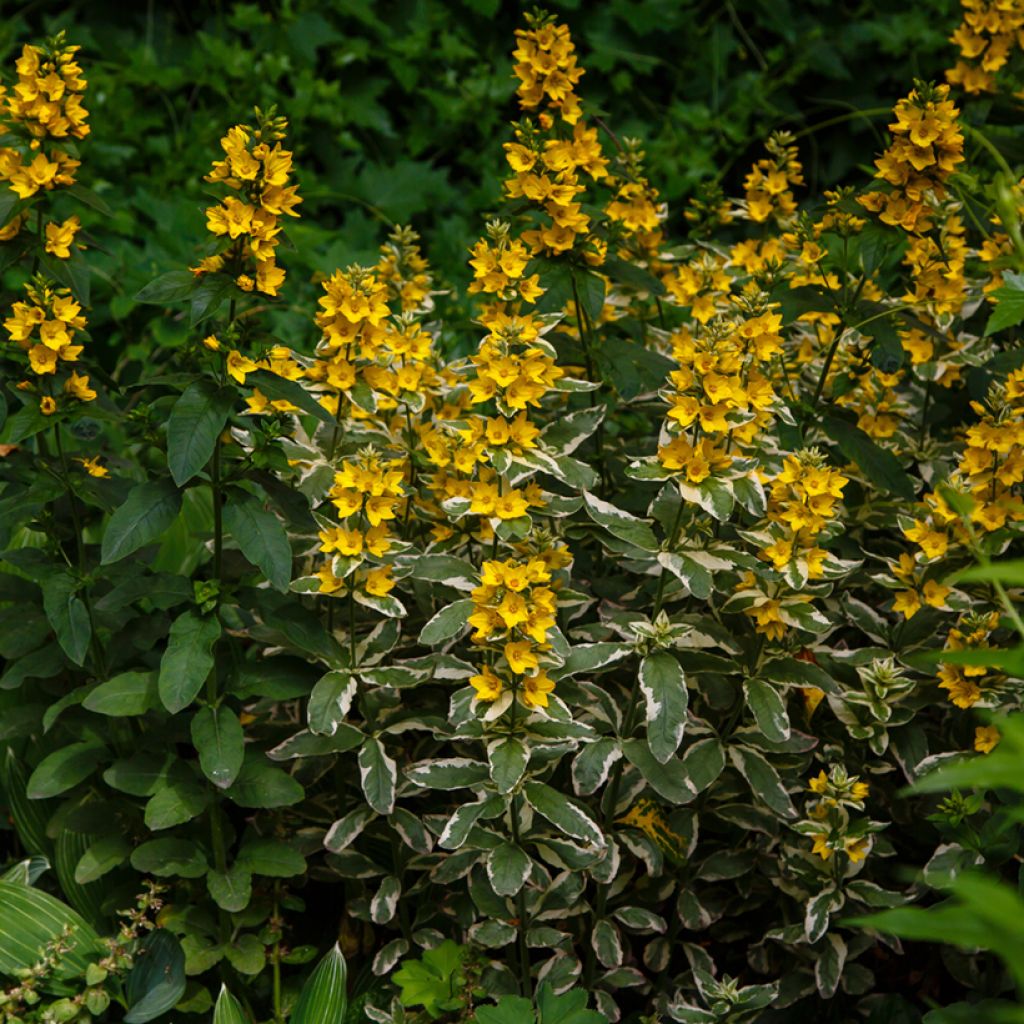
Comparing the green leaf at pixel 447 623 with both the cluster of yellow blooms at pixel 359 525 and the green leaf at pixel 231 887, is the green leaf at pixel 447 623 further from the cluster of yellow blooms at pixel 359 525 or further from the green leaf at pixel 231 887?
the green leaf at pixel 231 887

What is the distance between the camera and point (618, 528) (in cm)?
210

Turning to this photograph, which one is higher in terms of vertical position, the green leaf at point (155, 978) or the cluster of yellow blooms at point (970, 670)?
the cluster of yellow blooms at point (970, 670)

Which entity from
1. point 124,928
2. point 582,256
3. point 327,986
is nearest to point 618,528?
point 582,256

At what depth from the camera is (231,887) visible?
89.1 inches

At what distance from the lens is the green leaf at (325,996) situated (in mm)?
2172

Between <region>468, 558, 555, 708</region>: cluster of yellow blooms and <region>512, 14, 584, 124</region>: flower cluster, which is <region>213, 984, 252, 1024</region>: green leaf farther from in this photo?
<region>512, 14, 584, 124</region>: flower cluster

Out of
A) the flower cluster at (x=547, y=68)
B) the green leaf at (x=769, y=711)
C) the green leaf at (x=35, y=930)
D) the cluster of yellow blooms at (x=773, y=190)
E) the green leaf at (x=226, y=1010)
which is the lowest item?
the green leaf at (x=35, y=930)

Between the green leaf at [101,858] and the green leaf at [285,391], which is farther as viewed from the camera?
the green leaf at [101,858]

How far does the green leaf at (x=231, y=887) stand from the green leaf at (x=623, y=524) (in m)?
0.84

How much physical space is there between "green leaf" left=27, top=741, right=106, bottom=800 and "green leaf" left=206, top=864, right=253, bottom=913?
277mm

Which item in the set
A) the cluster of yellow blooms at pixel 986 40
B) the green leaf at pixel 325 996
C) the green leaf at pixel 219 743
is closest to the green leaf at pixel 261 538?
the green leaf at pixel 219 743

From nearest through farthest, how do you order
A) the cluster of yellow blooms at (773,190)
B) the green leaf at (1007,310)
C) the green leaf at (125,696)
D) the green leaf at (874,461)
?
the green leaf at (1007,310) → the green leaf at (125,696) → the green leaf at (874,461) → the cluster of yellow blooms at (773,190)

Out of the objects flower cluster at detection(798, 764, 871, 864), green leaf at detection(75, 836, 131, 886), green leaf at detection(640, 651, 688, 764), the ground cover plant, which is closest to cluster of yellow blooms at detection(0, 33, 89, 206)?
the ground cover plant

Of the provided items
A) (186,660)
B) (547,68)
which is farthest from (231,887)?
(547,68)
